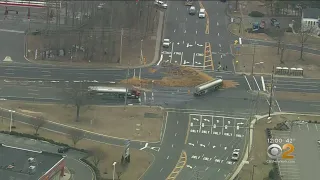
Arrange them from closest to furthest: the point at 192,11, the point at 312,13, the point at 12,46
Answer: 1. the point at 12,46
2. the point at 312,13
3. the point at 192,11

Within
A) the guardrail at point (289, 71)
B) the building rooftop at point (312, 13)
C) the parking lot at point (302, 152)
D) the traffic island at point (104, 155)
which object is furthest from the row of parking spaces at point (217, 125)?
the building rooftop at point (312, 13)

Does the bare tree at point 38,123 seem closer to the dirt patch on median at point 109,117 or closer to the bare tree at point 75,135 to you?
the dirt patch on median at point 109,117

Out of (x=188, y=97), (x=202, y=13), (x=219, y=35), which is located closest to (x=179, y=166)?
(x=188, y=97)

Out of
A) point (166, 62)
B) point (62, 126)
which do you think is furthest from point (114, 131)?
point (166, 62)

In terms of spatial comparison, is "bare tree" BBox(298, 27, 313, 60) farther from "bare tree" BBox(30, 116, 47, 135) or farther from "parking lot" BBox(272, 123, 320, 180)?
"bare tree" BBox(30, 116, 47, 135)

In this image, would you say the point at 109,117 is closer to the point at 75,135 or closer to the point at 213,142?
the point at 75,135
